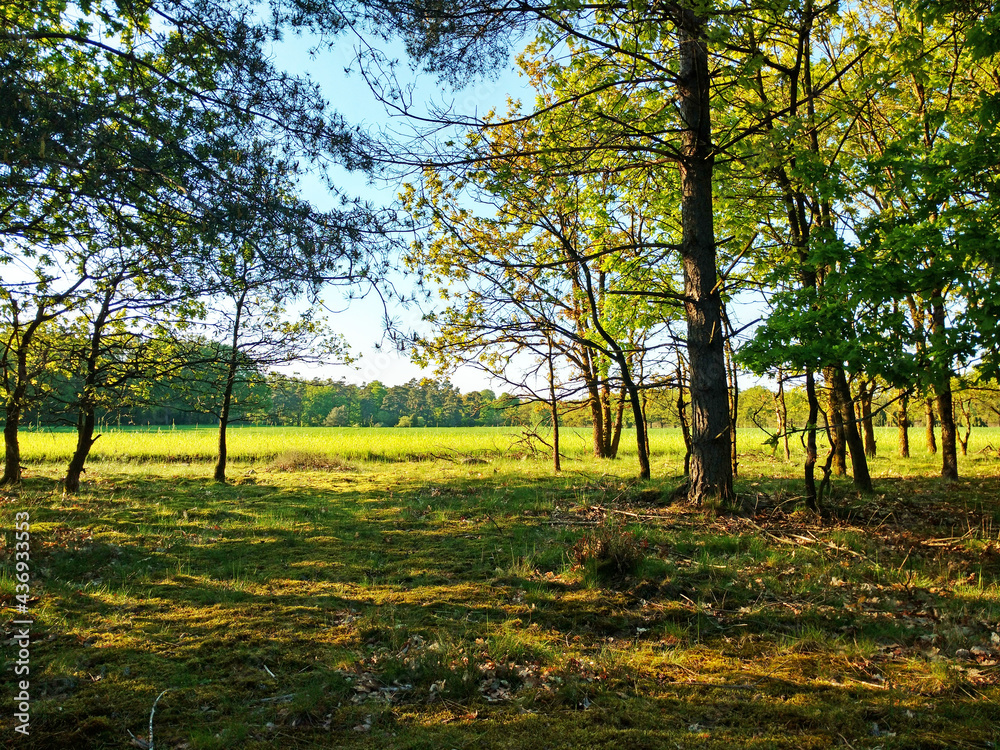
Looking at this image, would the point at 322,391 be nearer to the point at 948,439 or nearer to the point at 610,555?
the point at 610,555

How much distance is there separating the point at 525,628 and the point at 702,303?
17.3ft

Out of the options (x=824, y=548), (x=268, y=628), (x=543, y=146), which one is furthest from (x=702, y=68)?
(x=268, y=628)

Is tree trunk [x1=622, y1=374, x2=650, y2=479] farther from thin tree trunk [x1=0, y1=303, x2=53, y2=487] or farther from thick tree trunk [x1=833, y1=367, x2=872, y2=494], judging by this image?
thin tree trunk [x1=0, y1=303, x2=53, y2=487]

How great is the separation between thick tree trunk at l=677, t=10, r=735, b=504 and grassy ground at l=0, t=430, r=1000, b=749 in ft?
2.39

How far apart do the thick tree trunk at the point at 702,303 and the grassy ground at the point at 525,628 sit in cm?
73

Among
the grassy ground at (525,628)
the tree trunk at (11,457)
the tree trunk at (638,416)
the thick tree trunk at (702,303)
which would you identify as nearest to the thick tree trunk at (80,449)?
the tree trunk at (11,457)

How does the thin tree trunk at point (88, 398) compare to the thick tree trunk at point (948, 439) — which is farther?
the thick tree trunk at point (948, 439)

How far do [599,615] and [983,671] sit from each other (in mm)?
2484

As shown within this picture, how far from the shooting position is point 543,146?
805cm

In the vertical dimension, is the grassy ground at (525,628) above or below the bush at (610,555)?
below

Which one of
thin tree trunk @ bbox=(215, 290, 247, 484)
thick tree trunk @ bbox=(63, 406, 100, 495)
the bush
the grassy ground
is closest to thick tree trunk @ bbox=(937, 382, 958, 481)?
the grassy ground

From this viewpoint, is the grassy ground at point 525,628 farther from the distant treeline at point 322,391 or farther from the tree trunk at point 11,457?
the tree trunk at point 11,457

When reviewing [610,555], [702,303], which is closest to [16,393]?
[610,555]

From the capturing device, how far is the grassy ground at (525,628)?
10.0ft
